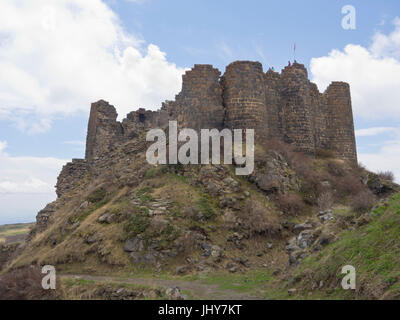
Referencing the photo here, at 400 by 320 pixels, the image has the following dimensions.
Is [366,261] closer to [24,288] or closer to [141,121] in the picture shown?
[24,288]

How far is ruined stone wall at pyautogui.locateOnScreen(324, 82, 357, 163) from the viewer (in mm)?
24641

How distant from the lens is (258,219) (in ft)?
48.5

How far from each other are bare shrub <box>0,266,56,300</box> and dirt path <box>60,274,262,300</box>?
1861 millimetres

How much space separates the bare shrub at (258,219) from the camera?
14.5 m

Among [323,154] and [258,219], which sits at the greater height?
[323,154]

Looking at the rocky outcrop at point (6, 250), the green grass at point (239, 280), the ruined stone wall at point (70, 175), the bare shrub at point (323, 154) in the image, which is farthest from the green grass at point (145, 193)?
the rocky outcrop at point (6, 250)

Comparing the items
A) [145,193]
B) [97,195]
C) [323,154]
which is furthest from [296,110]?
[97,195]

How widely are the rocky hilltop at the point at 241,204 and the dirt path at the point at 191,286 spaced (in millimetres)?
564

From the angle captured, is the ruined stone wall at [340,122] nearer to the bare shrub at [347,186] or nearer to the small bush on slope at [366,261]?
the bare shrub at [347,186]

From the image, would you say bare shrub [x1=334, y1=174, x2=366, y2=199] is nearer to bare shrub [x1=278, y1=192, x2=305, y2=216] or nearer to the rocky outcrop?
bare shrub [x1=278, y1=192, x2=305, y2=216]

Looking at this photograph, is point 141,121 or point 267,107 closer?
point 267,107

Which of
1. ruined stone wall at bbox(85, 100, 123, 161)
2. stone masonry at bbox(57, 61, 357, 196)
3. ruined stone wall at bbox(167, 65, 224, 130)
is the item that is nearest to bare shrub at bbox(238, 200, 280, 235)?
stone masonry at bbox(57, 61, 357, 196)

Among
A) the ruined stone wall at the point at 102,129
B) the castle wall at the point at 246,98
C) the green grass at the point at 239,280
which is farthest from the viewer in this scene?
the ruined stone wall at the point at 102,129

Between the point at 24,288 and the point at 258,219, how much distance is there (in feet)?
31.0
